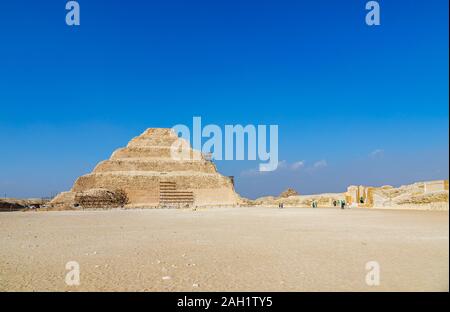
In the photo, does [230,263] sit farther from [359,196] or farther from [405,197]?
[359,196]

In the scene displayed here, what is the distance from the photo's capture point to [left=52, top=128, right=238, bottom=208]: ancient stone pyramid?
5303cm

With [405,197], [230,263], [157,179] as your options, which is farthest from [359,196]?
[157,179]

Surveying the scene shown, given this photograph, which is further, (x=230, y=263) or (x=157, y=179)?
(x=157, y=179)

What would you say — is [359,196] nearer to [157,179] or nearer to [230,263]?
[230,263]

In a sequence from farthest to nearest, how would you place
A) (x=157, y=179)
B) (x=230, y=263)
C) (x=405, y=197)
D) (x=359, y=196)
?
(x=157, y=179) < (x=359, y=196) < (x=405, y=197) < (x=230, y=263)

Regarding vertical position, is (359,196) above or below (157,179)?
below

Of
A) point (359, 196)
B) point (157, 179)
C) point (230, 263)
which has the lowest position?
point (230, 263)

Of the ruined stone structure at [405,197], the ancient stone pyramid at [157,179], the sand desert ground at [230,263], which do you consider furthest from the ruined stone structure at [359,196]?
the sand desert ground at [230,263]

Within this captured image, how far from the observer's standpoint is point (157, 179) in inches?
2181

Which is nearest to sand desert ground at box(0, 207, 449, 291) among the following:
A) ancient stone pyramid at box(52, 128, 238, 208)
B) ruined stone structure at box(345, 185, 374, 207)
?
ruined stone structure at box(345, 185, 374, 207)

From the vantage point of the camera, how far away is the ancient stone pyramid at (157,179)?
5303 cm

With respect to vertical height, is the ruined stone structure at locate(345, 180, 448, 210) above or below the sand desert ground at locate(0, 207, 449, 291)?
above

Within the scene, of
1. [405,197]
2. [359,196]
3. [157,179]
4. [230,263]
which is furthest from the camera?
[157,179]

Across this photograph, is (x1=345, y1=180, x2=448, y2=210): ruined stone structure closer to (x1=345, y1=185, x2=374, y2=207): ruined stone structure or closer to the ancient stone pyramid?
(x1=345, y1=185, x2=374, y2=207): ruined stone structure
